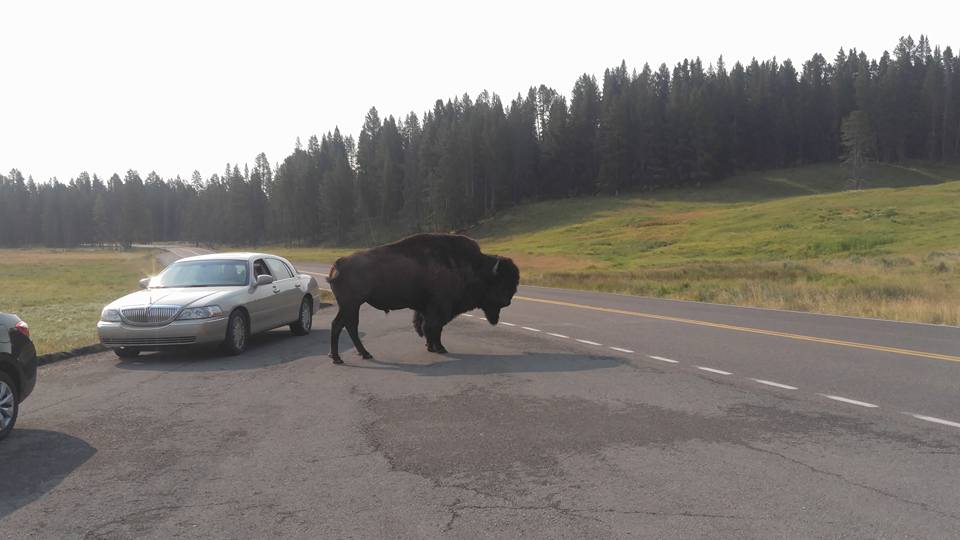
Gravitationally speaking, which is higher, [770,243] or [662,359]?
[770,243]

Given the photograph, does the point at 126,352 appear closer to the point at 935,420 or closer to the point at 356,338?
the point at 356,338

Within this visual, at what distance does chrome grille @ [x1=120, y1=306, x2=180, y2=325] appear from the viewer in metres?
11.2

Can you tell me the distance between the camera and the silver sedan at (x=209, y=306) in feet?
36.6

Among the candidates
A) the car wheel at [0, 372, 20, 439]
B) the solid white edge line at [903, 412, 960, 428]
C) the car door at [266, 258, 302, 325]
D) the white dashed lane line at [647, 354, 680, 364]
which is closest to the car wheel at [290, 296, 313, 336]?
the car door at [266, 258, 302, 325]

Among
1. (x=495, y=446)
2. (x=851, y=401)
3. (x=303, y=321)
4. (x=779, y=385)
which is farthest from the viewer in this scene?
(x=303, y=321)

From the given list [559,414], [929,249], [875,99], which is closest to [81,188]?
[875,99]

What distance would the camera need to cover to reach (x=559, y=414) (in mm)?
7508

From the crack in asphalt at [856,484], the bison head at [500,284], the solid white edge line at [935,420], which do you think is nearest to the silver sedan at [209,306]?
the bison head at [500,284]

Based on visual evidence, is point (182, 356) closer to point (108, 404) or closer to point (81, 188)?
point (108, 404)

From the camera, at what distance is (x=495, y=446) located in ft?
20.7

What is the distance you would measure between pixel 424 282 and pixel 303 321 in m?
4.14

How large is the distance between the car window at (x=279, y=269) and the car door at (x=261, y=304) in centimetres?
27

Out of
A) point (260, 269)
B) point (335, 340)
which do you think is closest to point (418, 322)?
point (335, 340)

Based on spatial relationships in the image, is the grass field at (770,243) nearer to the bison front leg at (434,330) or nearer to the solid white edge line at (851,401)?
the solid white edge line at (851,401)
